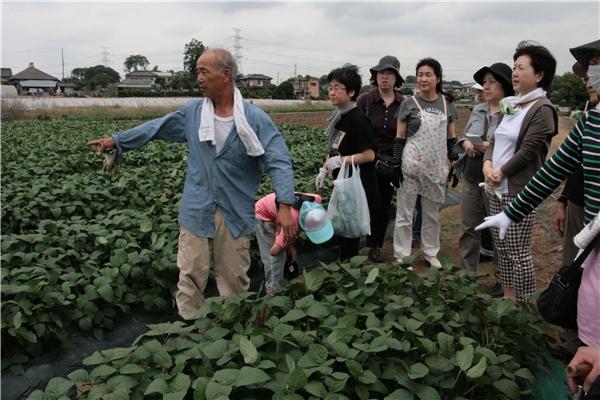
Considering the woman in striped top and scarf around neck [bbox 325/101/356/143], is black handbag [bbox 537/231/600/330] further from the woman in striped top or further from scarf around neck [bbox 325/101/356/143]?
scarf around neck [bbox 325/101/356/143]

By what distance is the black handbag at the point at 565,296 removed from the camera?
65.1 inches

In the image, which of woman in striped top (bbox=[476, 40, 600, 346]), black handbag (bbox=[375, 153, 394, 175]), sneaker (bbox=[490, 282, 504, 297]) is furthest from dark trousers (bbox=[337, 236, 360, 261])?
woman in striped top (bbox=[476, 40, 600, 346])

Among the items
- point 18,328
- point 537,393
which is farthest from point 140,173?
point 537,393

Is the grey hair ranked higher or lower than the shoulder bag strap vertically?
higher

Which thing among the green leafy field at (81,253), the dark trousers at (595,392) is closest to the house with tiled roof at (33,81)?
the green leafy field at (81,253)

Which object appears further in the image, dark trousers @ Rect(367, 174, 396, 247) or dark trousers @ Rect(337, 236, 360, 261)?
dark trousers @ Rect(367, 174, 396, 247)

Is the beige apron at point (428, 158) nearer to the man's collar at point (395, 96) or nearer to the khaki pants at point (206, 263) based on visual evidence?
the man's collar at point (395, 96)

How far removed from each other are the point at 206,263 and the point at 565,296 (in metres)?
1.90

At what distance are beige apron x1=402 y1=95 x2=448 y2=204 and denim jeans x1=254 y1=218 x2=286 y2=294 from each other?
52.0 inches

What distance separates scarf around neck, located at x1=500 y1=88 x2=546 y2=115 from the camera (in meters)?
2.97

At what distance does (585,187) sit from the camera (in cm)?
179

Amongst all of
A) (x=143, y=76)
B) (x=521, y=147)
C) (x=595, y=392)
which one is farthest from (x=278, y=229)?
(x=143, y=76)

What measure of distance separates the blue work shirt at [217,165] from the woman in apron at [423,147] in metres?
1.49

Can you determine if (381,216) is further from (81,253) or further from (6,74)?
(6,74)
